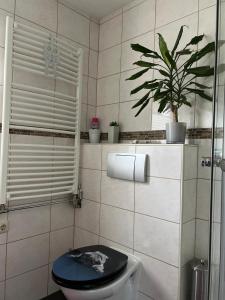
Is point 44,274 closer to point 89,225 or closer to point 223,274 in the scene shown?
point 89,225

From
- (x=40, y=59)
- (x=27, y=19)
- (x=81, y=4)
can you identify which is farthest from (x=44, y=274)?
(x=81, y=4)

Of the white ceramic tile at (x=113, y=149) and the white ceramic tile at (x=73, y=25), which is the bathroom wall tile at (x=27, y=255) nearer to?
the white ceramic tile at (x=113, y=149)

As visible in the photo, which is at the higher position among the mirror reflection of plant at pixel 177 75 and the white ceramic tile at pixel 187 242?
the mirror reflection of plant at pixel 177 75

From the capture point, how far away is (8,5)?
1591 mm

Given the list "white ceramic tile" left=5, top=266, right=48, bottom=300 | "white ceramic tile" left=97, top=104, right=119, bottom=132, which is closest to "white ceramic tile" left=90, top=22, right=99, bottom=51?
Result: "white ceramic tile" left=97, top=104, right=119, bottom=132

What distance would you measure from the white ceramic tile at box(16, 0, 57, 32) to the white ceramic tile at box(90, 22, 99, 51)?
372mm

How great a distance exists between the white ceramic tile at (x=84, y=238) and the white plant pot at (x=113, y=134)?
2.51ft

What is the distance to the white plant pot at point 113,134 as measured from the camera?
1.88m

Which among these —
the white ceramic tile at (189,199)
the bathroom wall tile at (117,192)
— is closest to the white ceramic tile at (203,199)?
the white ceramic tile at (189,199)

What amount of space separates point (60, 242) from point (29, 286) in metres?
0.37

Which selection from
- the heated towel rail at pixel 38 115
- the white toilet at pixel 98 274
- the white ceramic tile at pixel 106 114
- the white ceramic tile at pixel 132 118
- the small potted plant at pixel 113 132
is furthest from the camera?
the white ceramic tile at pixel 106 114

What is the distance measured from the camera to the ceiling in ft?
6.24

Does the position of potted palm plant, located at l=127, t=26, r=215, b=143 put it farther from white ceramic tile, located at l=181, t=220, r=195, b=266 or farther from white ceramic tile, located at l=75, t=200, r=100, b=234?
white ceramic tile, located at l=75, t=200, r=100, b=234

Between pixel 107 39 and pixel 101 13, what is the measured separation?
0.22 metres
